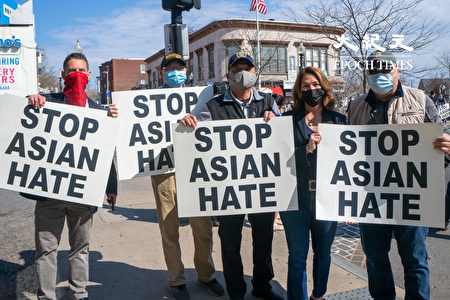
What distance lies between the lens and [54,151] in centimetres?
306

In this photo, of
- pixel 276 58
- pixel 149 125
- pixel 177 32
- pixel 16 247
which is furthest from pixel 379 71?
pixel 276 58

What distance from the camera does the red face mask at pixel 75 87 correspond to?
3186 millimetres

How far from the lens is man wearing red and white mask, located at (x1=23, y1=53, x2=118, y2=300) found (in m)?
3.13

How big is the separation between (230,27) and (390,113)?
1256 inches

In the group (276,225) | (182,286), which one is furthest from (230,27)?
(182,286)

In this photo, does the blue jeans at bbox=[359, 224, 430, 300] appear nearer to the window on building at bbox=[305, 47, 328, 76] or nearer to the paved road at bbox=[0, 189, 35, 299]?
the paved road at bbox=[0, 189, 35, 299]

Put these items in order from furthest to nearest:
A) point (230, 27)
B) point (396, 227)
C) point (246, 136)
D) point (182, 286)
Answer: point (230, 27)
point (182, 286)
point (246, 136)
point (396, 227)

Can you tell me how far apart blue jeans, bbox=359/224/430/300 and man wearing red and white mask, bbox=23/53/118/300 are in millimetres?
2347

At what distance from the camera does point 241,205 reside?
3.11 metres

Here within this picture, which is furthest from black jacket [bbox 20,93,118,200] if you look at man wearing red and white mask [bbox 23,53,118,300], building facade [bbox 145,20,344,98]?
building facade [bbox 145,20,344,98]

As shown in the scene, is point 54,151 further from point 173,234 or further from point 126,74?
point 126,74

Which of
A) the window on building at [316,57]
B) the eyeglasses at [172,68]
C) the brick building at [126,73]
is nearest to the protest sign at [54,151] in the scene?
the eyeglasses at [172,68]

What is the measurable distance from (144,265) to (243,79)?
2472 millimetres

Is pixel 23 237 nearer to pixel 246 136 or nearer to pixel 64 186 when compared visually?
pixel 64 186
